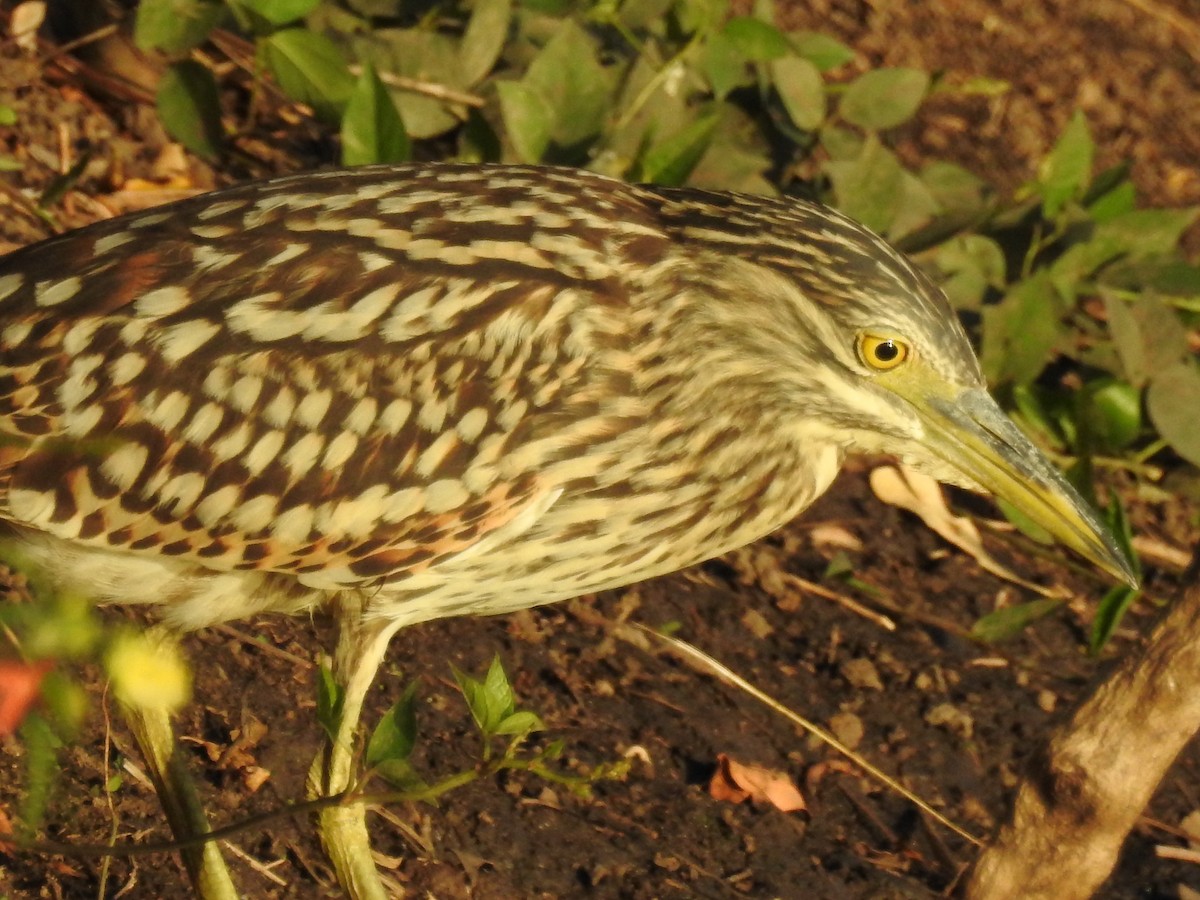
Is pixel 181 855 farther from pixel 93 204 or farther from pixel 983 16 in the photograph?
pixel 983 16

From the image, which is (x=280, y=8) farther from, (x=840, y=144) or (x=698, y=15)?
(x=840, y=144)

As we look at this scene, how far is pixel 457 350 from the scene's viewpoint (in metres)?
3.72

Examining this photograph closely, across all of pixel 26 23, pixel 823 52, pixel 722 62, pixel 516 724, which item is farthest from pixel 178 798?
pixel 823 52

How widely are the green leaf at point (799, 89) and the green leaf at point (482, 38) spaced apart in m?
0.97

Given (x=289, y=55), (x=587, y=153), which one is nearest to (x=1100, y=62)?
(x=587, y=153)

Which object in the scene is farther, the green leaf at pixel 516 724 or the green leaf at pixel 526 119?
the green leaf at pixel 526 119

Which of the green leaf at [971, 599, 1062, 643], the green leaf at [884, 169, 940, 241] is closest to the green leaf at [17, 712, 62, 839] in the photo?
the green leaf at [971, 599, 1062, 643]

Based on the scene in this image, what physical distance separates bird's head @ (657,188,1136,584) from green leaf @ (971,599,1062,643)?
1.18 m

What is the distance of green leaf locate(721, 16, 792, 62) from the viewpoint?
5.96 meters

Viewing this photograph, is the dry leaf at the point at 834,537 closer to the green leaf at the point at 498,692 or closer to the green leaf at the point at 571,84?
Answer: the green leaf at the point at 571,84

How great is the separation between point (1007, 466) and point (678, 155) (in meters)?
2.05

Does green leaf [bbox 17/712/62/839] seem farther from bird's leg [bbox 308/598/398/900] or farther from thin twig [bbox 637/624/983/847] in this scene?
thin twig [bbox 637/624/983/847]

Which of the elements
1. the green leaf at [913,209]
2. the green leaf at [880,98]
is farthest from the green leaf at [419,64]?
the green leaf at [913,209]

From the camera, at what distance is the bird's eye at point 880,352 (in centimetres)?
374
